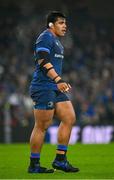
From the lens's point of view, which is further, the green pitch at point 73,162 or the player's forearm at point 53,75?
the player's forearm at point 53,75

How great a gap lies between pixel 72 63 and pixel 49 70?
54.2ft

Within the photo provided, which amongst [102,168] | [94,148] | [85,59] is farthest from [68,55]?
[102,168]

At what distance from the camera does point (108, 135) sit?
73.7 ft

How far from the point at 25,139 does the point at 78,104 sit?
2.31 metres

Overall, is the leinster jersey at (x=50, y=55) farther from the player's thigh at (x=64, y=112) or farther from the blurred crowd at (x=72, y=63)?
the blurred crowd at (x=72, y=63)

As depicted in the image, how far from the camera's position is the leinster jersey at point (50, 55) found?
10.8m

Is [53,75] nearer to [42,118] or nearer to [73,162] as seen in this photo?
[42,118]

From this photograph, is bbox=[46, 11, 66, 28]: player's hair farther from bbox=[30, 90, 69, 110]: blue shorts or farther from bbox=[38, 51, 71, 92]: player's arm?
bbox=[30, 90, 69, 110]: blue shorts

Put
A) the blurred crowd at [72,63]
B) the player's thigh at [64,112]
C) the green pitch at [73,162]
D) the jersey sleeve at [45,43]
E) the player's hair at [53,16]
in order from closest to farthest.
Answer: the green pitch at [73,162] → the jersey sleeve at [45,43] → the player's thigh at [64,112] → the player's hair at [53,16] → the blurred crowd at [72,63]

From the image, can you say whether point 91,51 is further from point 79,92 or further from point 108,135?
point 108,135

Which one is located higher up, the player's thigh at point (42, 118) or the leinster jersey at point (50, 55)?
the leinster jersey at point (50, 55)

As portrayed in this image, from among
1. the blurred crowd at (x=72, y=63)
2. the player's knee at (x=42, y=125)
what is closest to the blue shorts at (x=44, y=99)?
the player's knee at (x=42, y=125)

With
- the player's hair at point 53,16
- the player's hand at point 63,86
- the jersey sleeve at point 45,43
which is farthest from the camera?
the player's hair at point 53,16

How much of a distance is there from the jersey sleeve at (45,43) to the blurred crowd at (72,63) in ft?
36.3
